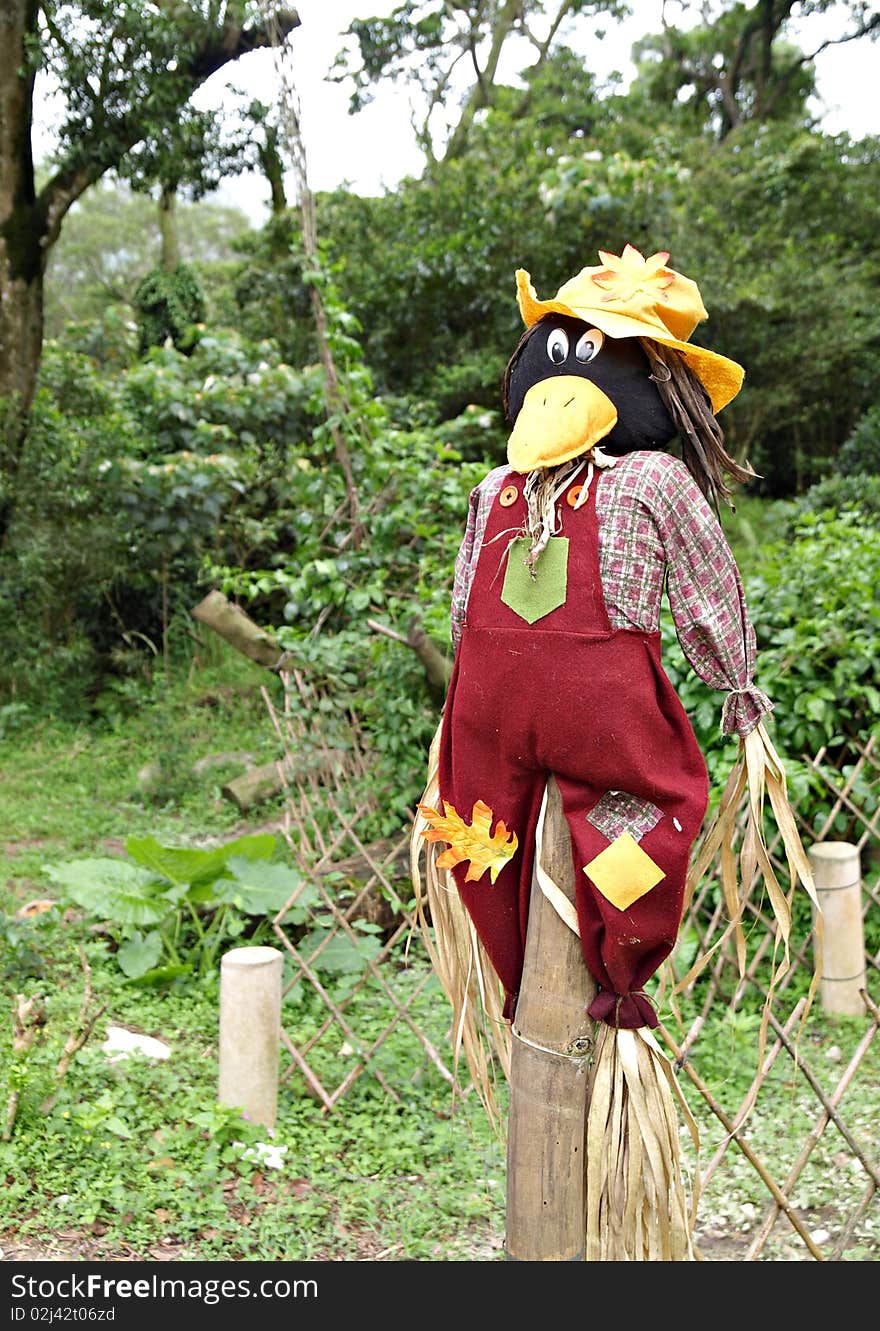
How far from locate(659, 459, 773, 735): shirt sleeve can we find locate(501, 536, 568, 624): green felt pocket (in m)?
0.16

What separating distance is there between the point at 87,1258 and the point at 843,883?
2293mm

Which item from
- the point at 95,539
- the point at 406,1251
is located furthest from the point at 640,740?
the point at 95,539

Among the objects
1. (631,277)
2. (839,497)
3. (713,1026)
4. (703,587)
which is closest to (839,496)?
(839,497)

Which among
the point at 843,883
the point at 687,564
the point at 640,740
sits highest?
the point at 687,564

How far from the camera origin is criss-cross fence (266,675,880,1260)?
253cm

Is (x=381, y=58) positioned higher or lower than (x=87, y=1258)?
higher

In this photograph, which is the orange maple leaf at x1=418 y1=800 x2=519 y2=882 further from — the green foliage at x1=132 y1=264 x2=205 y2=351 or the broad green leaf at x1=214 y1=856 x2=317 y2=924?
the green foliage at x1=132 y1=264 x2=205 y2=351

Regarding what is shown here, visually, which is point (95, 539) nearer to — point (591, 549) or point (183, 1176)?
point (183, 1176)

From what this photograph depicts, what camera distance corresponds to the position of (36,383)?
22.4 feet

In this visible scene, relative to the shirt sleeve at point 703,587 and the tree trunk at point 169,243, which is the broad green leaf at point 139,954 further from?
the tree trunk at point 169,243

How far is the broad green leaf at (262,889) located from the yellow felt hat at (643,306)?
2176mm

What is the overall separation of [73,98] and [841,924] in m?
5.63

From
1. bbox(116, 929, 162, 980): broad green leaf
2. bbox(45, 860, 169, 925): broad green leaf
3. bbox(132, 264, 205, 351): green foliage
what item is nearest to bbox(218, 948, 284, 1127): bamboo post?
bbox(116, 929, 162, 980): broad green leaf

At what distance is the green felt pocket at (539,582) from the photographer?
1.72 metres
